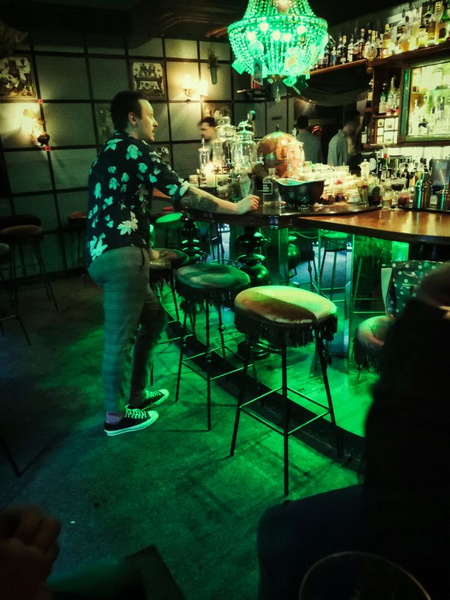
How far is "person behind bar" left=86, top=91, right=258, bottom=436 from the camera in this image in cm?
225

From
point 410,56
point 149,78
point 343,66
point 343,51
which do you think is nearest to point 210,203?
point 410,56

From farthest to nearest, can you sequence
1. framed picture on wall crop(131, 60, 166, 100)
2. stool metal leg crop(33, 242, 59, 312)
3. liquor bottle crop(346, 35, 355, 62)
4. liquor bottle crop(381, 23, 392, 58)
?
framed picture on wall crop(131, 60, 166, 100)
liquor bottle crop(346, 35, 355, 62)
stool metal leg crop(33, 242, 59, 312)
liquor bottle crop(381, 23, 392, 58)

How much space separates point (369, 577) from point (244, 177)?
103 inches

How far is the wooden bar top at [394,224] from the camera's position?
1.84 m

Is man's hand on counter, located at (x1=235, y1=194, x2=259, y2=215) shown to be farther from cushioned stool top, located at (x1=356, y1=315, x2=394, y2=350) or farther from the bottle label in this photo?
cushioned stool top, located at (x1=356, y1=315, x2=394, y2=350)

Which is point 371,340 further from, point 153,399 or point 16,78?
point 16,78

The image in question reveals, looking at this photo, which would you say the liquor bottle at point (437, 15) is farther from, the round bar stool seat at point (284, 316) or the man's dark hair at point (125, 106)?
the round bar stool seat at point (284, 316)

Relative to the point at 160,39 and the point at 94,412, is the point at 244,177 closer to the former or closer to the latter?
the point at 94,412

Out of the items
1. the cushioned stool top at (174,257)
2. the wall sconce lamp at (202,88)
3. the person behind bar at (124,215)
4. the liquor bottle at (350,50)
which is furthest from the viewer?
the wall sconce lamp at (202,88)

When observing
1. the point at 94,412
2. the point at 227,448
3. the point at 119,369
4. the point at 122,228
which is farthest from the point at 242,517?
the point at 122,228

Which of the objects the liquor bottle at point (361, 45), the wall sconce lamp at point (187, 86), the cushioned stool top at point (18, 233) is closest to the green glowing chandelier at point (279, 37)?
the liquor bottle at point (361, 45)

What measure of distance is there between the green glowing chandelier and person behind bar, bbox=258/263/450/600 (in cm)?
294

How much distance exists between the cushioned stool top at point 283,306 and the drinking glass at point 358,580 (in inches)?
51.5

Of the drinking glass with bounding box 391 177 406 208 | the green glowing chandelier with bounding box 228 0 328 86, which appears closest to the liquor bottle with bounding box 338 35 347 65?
the green glowing chandelier with bounding box 228 0 328 86
